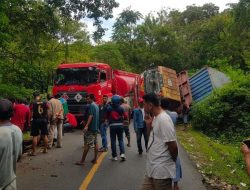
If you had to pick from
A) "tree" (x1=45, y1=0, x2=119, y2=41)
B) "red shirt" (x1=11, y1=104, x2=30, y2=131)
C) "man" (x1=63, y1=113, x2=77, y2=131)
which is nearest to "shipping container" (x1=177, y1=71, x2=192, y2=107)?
"man" (x1=63, y1=113, x2=77, y2=131)

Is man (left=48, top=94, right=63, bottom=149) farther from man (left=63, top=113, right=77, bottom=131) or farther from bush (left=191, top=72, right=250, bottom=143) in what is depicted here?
bush (left=191, top=72, right=250, bottom=143)

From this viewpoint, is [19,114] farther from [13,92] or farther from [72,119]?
[72,119]

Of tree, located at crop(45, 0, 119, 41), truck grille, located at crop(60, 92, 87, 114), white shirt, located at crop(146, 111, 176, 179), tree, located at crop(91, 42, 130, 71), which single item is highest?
tree, located at crop(91, 42, 130, 71)

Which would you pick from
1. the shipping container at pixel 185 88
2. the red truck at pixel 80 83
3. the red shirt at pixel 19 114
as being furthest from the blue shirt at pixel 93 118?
the shipping container at pixel 185 88

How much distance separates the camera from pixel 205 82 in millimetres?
25062

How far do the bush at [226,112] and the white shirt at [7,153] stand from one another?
1590cm

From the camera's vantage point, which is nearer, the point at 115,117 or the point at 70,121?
the point at 115,117

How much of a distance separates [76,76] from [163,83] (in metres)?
5.34

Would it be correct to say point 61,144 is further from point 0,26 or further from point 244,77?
point 244,77

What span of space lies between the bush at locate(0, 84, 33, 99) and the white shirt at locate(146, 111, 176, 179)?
368 inches

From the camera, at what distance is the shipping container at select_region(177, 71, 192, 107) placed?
25.3 m

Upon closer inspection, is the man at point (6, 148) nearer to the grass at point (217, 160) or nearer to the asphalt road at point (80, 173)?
the asphalt road at point (80, 173)

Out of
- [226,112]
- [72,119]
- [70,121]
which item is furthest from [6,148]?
[226,112]

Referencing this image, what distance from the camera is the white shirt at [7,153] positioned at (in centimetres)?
494
